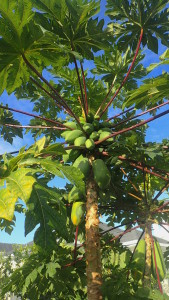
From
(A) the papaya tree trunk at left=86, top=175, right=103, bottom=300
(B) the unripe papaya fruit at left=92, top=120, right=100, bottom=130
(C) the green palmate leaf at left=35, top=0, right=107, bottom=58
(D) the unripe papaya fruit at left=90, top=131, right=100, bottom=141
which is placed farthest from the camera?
(B) the unripe papaya fruit at left=92, top=120, right=100, bottom=130

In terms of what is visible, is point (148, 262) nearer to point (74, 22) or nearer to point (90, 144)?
point (90, 144)

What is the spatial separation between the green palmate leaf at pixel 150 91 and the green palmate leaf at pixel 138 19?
0.72m

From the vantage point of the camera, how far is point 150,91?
7.59ft

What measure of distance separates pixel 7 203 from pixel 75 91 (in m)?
2.37

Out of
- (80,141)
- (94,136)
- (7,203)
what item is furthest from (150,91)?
(7,203)

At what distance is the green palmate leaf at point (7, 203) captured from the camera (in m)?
1.11

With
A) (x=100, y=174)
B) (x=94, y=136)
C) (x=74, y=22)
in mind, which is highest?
(x=74, y=22)

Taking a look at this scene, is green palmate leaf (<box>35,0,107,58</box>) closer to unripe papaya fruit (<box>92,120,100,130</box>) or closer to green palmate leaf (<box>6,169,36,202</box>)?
unripe papaya fruit (<box>92,120,100,130</box>)

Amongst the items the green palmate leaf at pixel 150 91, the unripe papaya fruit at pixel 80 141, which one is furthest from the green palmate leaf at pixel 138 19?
the unripe papaya fruit at pixel 80 141

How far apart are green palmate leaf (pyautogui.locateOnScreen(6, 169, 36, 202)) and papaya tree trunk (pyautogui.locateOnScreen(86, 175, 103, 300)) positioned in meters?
0.88

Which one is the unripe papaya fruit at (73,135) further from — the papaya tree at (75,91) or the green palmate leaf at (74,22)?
the green palmate leaf at (74,22)

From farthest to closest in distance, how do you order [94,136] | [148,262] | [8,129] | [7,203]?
[8,129]
[148,262]
[94,136]
[7,203]

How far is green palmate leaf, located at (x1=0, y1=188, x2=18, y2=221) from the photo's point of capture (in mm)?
1109

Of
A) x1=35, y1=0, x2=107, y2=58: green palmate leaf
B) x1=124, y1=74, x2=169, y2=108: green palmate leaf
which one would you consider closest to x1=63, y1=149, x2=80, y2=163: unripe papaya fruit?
x1=124, y1=74, x2=169, y2=108: green palmate leaf
